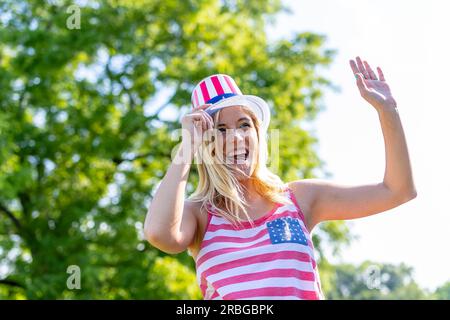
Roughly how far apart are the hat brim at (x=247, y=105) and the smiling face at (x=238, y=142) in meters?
0.03

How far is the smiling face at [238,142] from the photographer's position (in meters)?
2.13

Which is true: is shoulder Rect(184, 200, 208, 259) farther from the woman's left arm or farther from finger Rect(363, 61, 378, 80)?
finger Rect(363, 61, 378, 80)

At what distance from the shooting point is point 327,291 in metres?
12.6

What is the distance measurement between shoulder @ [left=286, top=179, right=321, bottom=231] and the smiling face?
137 mm

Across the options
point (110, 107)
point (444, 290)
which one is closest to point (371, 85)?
point (444, 290)

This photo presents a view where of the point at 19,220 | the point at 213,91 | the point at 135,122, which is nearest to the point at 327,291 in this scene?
the point at 135,122

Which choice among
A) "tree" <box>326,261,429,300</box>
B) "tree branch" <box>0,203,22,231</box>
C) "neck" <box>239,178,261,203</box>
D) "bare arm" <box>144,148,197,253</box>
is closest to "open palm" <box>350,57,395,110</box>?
"neck" <box>239,178,261,203</box>

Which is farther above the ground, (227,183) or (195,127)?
(195,127)

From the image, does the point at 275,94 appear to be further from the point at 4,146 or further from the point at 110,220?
the point at 4,146

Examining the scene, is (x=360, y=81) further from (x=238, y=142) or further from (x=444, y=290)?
(x=444, y=290)

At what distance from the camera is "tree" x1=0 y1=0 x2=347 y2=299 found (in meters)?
11.6

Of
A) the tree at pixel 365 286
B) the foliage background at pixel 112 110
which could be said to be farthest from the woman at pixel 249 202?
the tree at pixel 365 286

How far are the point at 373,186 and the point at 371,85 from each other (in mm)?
276

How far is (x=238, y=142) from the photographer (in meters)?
2.13
